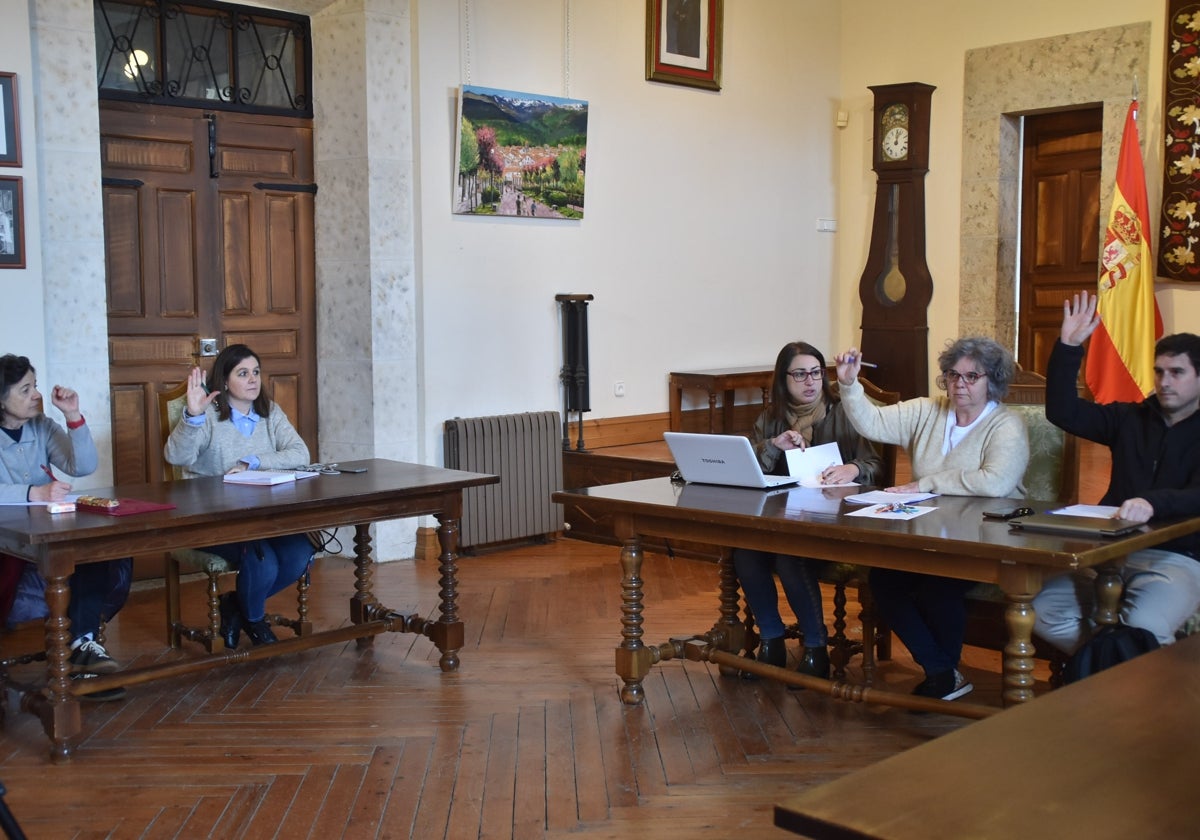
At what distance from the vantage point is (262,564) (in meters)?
4.38

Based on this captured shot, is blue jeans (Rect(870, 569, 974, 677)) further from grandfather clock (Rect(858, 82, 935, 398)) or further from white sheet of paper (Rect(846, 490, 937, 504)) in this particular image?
grandfather clock (Rect(858, 82, 935, 398))

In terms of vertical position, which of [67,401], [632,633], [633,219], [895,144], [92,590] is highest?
[895,144]

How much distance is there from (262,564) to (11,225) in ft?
5.61

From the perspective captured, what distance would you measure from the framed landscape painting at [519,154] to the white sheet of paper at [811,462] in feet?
9.26

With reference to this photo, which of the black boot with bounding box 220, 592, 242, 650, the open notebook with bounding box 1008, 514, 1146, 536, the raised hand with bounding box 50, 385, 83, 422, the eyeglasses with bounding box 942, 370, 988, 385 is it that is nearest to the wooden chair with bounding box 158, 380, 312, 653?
the black boot with bounding box 220, 592, 242, 650

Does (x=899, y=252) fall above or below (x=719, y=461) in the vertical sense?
above

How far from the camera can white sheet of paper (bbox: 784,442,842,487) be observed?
4047 millimetres

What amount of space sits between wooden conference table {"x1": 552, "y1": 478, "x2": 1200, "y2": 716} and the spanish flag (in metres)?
3.48

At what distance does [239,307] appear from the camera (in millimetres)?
6031

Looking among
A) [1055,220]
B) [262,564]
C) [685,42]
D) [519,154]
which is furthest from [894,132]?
[262,564]

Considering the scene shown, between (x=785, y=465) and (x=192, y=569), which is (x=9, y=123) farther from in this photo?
(x=785, y=465)

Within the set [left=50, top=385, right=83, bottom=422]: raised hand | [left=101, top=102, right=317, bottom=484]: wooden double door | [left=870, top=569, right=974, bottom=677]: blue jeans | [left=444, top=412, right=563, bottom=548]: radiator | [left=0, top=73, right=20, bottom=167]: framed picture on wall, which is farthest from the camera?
[left=444, top=412, right=563, bottom=548]: radiator

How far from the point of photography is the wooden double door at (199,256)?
5.63m

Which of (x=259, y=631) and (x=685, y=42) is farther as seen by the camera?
(x=685, y=42)
